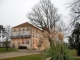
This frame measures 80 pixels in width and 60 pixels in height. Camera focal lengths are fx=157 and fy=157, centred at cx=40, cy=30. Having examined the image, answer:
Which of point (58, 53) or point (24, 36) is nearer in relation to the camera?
point (58, 53)

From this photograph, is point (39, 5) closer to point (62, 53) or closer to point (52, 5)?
point (52, 5)

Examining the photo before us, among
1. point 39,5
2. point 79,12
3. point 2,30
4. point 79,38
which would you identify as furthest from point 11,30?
point 79,12

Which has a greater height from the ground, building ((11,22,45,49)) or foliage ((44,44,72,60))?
building ((11,22,45,49))

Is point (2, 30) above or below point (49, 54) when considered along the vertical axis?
above

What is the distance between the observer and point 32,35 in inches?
2442

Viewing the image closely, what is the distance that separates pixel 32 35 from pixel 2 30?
12806 millimetres

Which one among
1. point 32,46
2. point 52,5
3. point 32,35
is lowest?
point 32,46

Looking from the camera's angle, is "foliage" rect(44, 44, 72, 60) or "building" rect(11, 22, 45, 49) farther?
"building" rect(11, 22, 45, 49)

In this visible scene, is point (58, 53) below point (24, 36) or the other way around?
below

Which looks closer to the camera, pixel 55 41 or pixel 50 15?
pixel 55 41

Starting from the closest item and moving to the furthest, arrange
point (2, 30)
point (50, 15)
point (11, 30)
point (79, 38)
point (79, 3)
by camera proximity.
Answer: point (79, 3)
point (79, 38)
point (50, 15)
point (2, 30)
point (11, 30)

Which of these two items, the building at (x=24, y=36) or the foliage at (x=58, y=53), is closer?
the foliage at (x=58, y=53)

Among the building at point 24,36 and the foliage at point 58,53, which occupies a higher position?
the building at point 24,36

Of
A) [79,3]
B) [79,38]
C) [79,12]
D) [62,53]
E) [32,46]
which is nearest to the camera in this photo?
[62,53]
